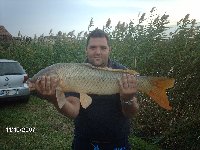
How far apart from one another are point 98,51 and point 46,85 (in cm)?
60

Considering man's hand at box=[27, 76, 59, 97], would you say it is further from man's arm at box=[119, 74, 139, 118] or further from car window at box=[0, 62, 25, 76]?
car window at box=[0, 62, 25, 76]

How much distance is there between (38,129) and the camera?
757 centimetres

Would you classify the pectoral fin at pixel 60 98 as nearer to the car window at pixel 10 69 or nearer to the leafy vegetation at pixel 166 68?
the leafy vegetation at pixel 166 68

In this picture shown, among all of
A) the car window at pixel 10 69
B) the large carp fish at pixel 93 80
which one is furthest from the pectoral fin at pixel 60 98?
the car window at pixel 10 69

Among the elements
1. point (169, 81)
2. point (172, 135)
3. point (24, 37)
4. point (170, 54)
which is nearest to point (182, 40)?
point (170, 54)

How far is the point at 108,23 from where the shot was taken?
10.2 meters

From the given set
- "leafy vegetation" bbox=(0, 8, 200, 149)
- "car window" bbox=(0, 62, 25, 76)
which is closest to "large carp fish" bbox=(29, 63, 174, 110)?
"leafy vegetation" bbox=(0, 8, 200, 149)

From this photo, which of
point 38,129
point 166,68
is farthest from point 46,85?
point 38,129

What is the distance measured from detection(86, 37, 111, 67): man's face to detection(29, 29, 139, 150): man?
0.04 ft

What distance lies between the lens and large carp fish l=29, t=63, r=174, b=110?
319cm

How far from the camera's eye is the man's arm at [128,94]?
3.15 meters

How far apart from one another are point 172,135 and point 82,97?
3.11 m

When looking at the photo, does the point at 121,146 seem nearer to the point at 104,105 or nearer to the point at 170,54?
the point at 104,105

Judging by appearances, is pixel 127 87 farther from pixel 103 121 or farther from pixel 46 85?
pixel 46 85
